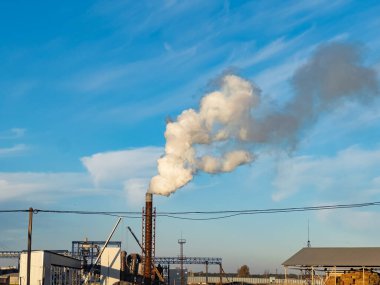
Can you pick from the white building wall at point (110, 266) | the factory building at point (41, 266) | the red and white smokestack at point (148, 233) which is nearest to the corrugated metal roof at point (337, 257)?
the red and white smokestack at point (148, 233)

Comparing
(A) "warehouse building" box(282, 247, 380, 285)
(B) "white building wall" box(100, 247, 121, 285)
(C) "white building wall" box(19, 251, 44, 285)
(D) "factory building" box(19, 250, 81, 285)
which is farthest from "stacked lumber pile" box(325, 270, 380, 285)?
(C) "white building wall" box(19, 251, 44, 285)

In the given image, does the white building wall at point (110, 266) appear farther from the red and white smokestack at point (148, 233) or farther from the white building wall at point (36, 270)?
the white building wall at point (36, 270)

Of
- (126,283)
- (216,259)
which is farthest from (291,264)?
(216,259)

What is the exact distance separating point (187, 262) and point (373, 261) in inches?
3027

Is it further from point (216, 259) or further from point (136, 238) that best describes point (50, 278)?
point (216, 259)

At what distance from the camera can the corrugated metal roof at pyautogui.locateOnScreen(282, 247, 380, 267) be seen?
5069cm

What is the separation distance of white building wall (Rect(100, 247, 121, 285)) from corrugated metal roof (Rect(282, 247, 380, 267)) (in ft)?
70.7

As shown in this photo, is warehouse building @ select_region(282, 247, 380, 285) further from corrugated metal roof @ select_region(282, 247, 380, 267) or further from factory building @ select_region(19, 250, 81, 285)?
factory building @ select_region(19, 250, 81, 285)

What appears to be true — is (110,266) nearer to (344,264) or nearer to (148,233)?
(148,233)

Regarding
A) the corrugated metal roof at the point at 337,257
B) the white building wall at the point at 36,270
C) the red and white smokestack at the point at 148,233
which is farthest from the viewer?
the red and white smokestack at the point at 148,233

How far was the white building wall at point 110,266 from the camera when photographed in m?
65.2

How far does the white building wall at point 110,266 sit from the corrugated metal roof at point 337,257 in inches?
849

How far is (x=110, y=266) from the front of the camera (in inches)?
2591

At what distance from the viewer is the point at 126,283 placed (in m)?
72.6
